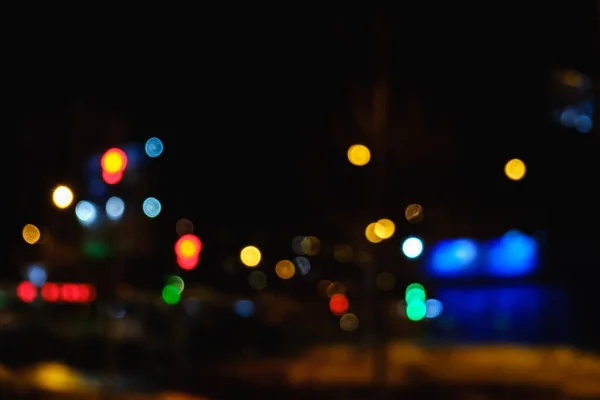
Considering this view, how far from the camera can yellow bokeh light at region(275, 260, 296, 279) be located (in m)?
38.3

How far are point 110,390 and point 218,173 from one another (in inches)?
897

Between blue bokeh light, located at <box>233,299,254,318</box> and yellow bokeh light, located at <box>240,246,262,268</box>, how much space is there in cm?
802

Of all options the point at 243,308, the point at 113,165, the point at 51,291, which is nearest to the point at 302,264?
the point at 243,308

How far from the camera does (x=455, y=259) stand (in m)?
44.8

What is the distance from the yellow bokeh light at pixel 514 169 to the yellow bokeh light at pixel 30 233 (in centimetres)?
1740

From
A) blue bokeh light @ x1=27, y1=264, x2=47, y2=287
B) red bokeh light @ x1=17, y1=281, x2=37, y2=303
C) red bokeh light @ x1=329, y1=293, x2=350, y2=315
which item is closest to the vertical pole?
blue bokeh light @ x1=27, y1=264, x2=47, y2=287

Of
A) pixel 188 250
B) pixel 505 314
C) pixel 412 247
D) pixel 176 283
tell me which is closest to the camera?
pixel 412 247

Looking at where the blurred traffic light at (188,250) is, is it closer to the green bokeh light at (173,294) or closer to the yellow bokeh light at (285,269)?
the green bokeh light at (173,294)

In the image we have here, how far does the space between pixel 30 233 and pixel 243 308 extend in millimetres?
9472

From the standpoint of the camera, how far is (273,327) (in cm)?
2722

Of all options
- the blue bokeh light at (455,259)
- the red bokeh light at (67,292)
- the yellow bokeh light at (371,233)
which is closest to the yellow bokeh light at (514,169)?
the blue bokeh light at (455,259)

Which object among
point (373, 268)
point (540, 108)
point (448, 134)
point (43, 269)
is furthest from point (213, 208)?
point (373, 268)

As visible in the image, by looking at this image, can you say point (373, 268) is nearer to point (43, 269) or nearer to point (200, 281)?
point (43, 269)

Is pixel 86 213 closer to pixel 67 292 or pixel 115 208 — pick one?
pixel 115 208
